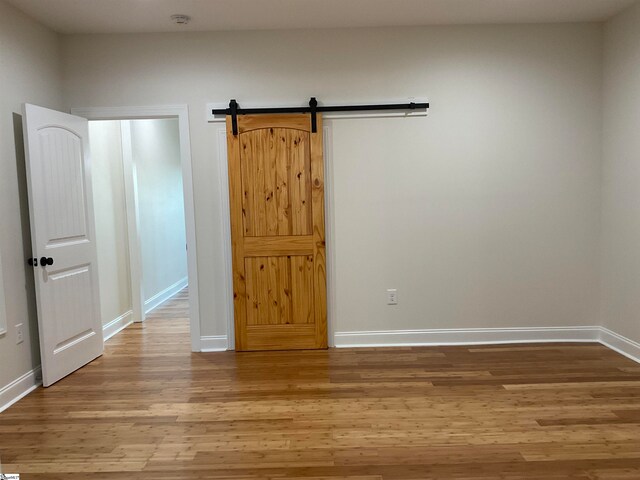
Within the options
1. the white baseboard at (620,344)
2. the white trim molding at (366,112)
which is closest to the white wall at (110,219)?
the white trim molding at (366,112)

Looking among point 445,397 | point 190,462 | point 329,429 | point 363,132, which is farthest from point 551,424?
point 363,132

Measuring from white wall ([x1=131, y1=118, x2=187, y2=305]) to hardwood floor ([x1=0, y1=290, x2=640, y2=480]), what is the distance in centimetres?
209

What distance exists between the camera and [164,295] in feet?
20.0

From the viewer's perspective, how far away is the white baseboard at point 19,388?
288cm

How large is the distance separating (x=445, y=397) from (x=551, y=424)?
61 cm

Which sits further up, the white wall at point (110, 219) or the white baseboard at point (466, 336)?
the white wall at point (110, 219)

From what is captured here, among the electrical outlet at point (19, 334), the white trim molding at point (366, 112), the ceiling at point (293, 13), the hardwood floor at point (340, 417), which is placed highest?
the ceiling at point (293, 13)

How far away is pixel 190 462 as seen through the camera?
2.21 meters

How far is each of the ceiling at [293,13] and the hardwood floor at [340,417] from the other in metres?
2.71

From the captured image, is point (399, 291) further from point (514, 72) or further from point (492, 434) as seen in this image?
point (514, 72)

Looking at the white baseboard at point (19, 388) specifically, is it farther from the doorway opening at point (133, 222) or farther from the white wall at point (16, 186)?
the doorway opening at point (133, 222)

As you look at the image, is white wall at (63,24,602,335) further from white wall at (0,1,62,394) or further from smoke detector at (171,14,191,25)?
white wall at (0,1,62,394)

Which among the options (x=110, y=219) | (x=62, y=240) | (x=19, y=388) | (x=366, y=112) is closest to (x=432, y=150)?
(x=366, y=112)

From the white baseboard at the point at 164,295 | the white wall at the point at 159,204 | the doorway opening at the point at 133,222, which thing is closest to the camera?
the doorway opening at the point at 133,222
